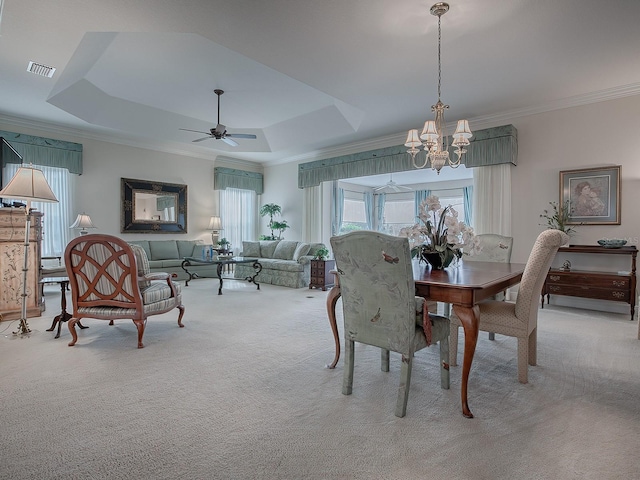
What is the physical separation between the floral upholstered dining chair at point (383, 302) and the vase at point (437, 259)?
0.58 meters

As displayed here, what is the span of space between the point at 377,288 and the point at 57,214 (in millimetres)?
6622

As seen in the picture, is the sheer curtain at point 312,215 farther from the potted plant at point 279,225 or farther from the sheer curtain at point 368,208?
the sheer curtain at point 368,208

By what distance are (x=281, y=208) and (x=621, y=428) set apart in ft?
25.2

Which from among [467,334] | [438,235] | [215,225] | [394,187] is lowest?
[467,334]

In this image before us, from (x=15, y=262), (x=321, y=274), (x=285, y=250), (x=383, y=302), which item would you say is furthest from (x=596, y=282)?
(x=15, y=262)

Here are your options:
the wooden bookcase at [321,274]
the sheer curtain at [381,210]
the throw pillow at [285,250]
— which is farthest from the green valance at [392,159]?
the sheer curtain at [381,210]

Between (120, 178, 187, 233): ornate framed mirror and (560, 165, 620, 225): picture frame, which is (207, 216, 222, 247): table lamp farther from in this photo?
(560, 165, 620, 225): picture frame

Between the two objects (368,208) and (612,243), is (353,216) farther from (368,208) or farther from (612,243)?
(612,243)

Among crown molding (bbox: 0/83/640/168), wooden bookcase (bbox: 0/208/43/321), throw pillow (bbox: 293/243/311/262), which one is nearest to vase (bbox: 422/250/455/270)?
crown molding (bbox: 0/83/640/168)

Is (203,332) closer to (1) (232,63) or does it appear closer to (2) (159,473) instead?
(2) (159,473)

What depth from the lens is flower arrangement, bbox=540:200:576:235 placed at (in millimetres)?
4855

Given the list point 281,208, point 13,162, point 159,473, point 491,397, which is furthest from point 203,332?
point 281,208

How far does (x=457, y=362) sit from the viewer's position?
2875mm

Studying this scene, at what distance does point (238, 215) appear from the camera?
9.08 m
